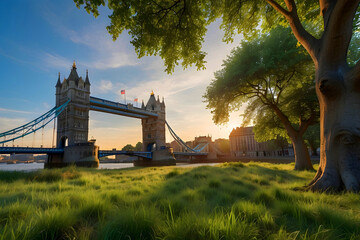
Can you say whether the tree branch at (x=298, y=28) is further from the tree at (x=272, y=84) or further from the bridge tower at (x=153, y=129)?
the bridge tower at (x=153, y=129)

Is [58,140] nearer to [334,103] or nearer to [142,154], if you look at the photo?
[142,154]

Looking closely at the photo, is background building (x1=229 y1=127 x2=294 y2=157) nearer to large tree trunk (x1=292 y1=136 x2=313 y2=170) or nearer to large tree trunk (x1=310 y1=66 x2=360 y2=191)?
large tree trunk (x1=292 y1=136 x2=313 y2=170)

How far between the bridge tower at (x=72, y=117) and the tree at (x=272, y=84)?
1000 inches

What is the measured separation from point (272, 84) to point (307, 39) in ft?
27.0

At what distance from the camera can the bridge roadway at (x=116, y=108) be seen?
40987mm

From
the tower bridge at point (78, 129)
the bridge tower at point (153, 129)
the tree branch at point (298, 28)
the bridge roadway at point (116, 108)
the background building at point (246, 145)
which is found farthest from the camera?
the background building at point (246, 145)

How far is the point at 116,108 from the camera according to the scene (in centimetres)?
4441

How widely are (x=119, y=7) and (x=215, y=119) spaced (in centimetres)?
1004

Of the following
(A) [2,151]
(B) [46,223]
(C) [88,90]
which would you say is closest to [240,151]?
(C) [88,90]

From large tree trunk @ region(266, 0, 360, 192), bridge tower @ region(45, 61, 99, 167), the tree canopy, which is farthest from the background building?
large tree trunk @ region(266, 0, 360, 192)

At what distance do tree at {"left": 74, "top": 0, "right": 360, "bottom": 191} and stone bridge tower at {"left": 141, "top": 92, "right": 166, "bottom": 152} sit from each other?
45.3m

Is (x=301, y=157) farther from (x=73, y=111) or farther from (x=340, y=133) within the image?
(x=73, y=111)

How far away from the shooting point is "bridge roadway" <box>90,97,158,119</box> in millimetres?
40987

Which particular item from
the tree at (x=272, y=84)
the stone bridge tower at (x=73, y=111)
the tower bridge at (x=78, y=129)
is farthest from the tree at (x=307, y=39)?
the stone bridge tower at (x=73, y=111)
